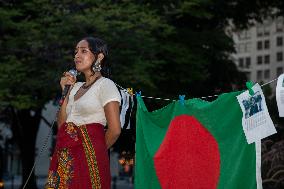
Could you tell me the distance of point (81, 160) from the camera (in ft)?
14.0

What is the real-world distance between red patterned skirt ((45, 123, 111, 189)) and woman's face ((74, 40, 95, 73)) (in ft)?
1.40

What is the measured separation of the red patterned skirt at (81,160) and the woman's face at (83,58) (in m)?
0.43

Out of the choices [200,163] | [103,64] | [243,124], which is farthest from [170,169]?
[103,64]

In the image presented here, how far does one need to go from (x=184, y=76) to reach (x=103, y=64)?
47.7 feet

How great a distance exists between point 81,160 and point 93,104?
1.29ft

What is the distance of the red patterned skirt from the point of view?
424 centimetres

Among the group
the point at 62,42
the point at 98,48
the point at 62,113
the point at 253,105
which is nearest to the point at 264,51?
the point at 62,42

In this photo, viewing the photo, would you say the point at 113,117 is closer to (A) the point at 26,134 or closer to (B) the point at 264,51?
(A) the point at 26,134

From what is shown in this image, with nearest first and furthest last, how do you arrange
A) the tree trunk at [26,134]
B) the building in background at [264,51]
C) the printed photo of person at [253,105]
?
the printed photo of person at [253,105] < the tree trunk at [26,134] < the building in background at [264,51]

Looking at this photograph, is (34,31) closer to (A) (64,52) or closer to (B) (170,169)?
(A) (64,52)

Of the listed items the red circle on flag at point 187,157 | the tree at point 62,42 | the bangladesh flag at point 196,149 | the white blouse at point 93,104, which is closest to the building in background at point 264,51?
the tree at point 62,42

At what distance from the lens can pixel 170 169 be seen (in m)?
6.56

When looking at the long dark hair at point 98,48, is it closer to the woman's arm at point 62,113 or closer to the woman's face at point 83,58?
the woman's face at point 83,58

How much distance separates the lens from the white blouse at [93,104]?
431 cm
